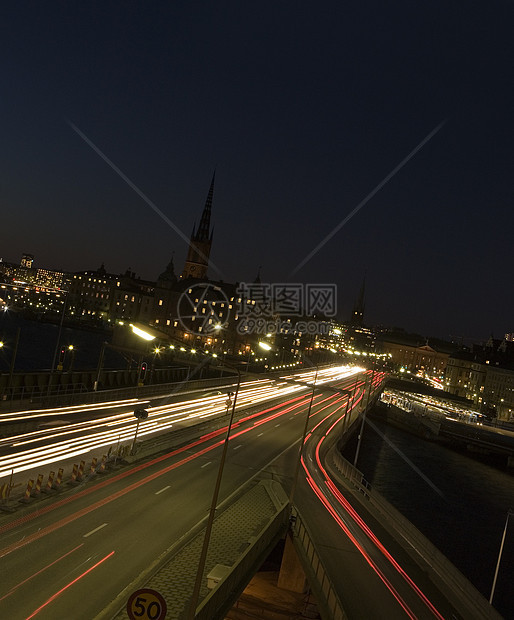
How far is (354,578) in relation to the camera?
1603 cm

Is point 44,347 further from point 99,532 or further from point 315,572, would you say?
point 315,572

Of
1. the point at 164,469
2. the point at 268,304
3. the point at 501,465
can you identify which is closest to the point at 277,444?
the point at 164,469

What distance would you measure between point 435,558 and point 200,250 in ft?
468

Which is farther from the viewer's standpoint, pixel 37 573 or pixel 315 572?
pixel 315 572

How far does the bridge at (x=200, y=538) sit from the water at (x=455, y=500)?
858cm

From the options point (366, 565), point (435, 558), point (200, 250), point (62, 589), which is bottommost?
point (366, 565)

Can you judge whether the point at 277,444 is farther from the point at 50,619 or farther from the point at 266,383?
the point at 266,383

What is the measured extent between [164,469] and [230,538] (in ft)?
25.5

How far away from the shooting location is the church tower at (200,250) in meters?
152

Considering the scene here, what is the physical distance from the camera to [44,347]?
3607 inches

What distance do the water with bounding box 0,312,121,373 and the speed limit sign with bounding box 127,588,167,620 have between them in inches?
1797

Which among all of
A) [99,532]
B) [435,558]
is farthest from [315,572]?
[99,532]

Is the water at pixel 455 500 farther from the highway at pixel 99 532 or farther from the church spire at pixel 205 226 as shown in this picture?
the church spire at pixel 205 226

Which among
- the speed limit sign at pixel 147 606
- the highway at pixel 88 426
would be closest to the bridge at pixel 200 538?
the highway at pixel 88 426
